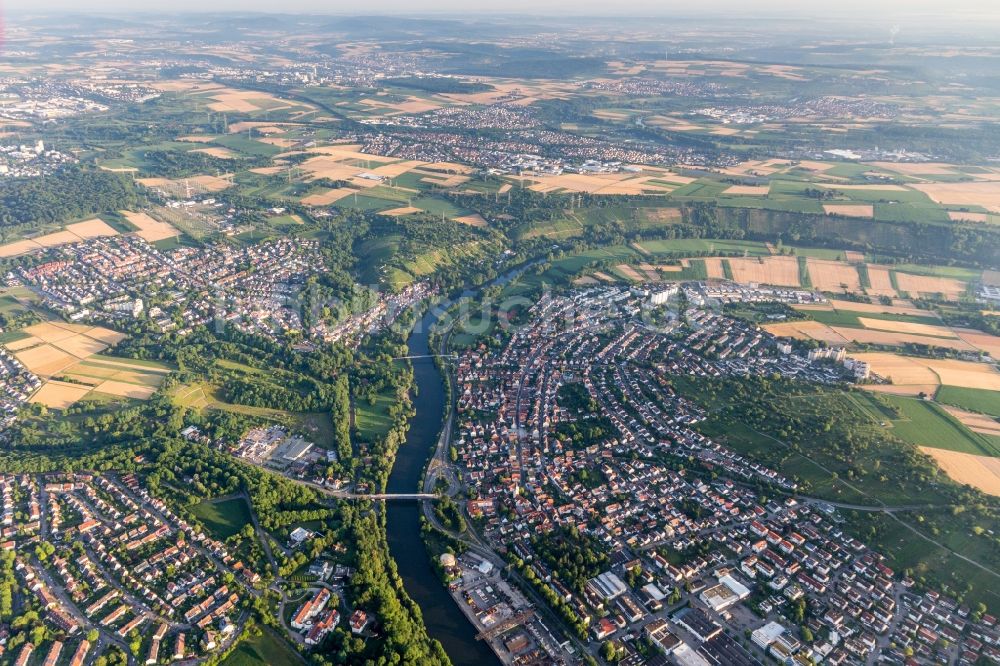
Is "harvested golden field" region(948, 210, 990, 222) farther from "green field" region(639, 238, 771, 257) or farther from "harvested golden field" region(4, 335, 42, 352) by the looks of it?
"harvested golden field" region(4, 335, 42, 352)

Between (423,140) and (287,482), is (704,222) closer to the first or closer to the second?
(423,140)

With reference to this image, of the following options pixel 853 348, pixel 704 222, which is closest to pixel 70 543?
pixel 853 348

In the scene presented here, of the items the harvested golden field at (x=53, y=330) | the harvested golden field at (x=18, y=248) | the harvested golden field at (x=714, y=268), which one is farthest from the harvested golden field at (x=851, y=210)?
the harvested golden field at (x=18, y=248)

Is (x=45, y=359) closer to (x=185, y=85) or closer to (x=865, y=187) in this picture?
(x=865, y=187)

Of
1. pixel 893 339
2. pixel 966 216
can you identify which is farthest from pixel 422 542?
pixel 966 216

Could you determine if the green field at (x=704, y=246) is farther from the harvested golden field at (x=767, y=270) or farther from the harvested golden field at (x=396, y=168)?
the harvested golden field at (x=396, y=168)

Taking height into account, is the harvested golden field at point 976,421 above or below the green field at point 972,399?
below
